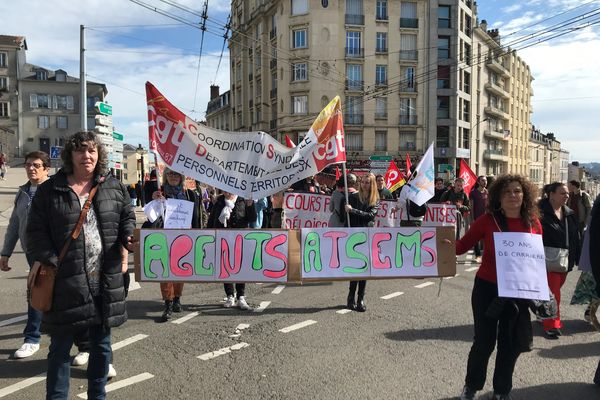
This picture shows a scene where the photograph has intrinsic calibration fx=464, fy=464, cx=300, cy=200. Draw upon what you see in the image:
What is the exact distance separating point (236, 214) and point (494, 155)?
179ft

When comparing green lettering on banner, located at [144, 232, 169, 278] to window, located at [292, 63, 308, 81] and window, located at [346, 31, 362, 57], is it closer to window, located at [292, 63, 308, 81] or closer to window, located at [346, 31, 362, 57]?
window, located at [292, 63, 308, 81]

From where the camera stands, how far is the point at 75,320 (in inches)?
122

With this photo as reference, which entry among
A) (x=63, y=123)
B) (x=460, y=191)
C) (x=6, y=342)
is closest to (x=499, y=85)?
(x=460, y=191)

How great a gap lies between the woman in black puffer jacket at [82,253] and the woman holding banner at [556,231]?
15.0 feet

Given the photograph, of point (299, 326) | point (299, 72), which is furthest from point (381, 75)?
point (299, 326)

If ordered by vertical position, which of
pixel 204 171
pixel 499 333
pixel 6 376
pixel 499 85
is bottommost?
pixel 6 376

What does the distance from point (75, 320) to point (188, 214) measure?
283 centimetres

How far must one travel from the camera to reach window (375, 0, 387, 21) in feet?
138

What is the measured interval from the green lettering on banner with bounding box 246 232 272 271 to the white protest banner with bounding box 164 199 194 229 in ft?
3.40

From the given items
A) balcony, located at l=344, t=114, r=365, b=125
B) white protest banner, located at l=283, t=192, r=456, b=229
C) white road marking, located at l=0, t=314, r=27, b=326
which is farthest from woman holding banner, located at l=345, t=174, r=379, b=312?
balcony, located at l=344, t=114, r=365, b=125

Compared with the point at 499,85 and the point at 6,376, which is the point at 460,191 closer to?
the point at 6,376

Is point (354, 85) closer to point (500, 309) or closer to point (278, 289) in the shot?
point (278, 289)

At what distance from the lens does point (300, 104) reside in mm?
41562

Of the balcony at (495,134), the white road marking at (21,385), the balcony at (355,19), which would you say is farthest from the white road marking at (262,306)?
the balcony at (495,134)
